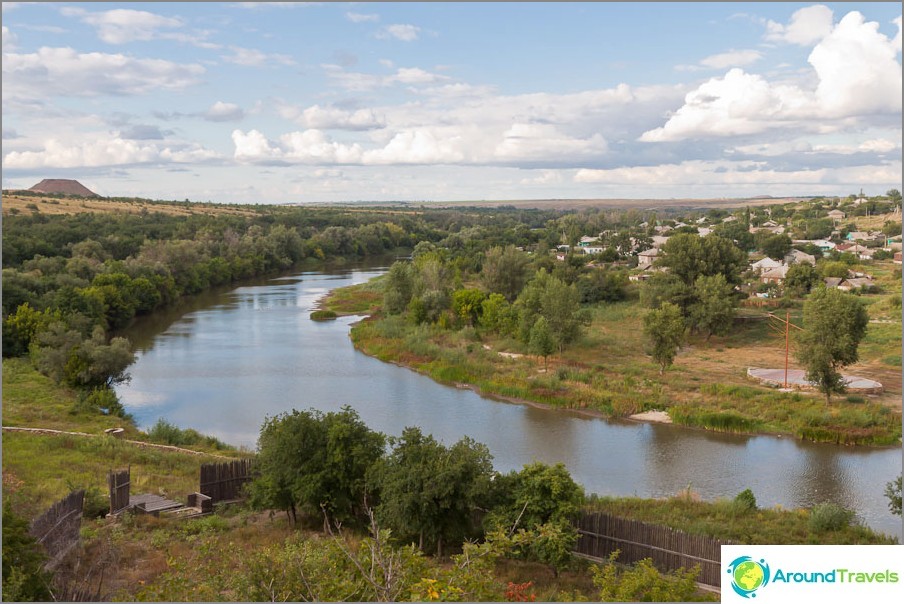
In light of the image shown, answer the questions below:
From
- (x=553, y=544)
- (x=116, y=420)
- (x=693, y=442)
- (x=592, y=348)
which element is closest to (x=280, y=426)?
(x=553, y=544)

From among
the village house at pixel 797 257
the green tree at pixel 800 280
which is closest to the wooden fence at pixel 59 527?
the green tree at pixel 800 280

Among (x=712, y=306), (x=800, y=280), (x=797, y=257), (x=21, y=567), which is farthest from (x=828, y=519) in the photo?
(x=797, y=257)

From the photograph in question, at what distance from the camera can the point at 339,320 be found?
46.5 meters

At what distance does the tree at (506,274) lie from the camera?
149ft

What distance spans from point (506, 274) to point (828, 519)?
31195 millimetres

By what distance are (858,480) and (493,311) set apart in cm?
2048

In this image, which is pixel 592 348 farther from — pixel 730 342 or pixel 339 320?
pixel 339 320

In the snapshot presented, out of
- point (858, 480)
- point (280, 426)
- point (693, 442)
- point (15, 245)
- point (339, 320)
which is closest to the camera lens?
point (280, 426)

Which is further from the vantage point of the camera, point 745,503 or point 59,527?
point 745,503

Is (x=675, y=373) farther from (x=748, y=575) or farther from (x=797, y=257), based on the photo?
(x=797, y=257)

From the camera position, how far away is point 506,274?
4556cm

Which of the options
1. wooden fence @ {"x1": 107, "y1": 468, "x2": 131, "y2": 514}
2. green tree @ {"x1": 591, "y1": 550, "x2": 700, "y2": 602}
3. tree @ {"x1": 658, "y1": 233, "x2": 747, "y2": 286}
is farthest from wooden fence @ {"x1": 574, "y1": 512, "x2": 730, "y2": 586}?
tree @ {"x1": 658, "y1": 233, "x2": 747, "y2": 286}

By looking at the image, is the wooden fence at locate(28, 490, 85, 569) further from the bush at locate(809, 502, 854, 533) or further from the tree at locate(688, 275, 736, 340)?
the tree at locate(688, 275, 736, 340)

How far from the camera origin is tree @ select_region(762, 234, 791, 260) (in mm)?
58719
